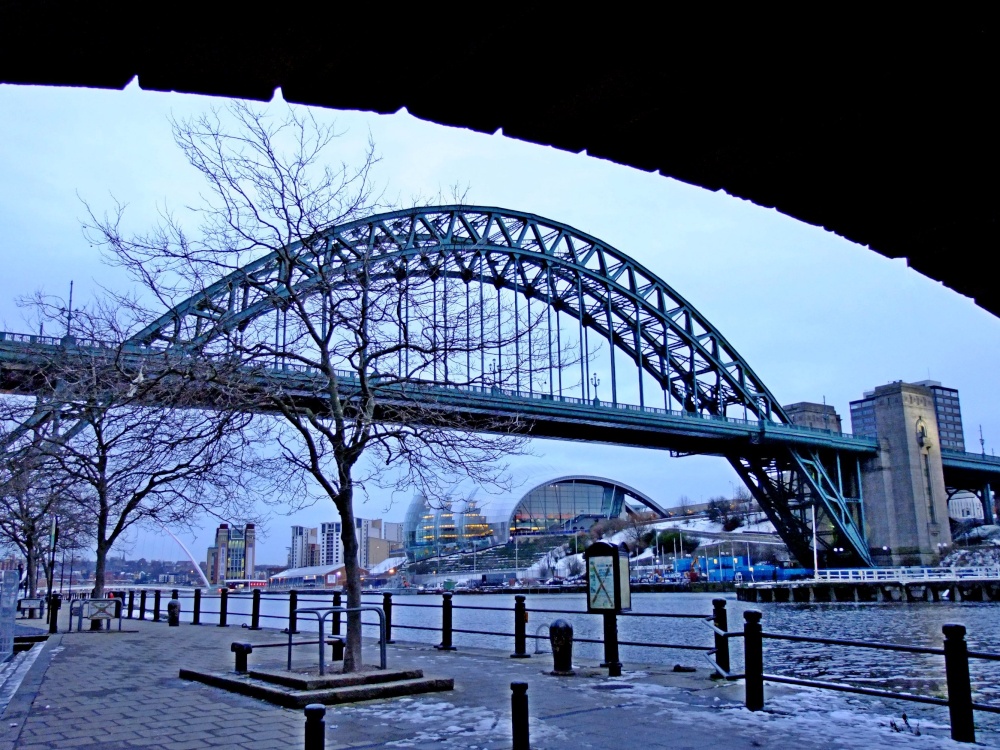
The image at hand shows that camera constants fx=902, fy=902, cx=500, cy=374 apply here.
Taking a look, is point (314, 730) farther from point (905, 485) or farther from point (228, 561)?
point (228, 561)

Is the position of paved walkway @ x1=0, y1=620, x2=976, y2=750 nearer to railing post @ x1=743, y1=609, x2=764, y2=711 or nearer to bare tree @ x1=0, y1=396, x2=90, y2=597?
railing post @ x1=743, y1=609, x2=764, y2=711

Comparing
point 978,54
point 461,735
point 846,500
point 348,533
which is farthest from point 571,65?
point 846,500

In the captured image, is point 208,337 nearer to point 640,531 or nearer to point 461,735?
point 461,735

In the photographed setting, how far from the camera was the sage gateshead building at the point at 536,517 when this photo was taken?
134m

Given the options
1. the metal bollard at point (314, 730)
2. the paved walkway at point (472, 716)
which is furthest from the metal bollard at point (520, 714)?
the metal bollard at point (314, 730)

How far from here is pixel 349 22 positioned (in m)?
2.72

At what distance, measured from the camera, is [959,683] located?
7.57m

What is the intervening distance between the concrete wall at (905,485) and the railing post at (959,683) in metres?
67.3

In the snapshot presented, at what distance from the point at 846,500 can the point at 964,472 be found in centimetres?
2273

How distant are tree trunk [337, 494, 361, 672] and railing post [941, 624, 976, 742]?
20.9ft

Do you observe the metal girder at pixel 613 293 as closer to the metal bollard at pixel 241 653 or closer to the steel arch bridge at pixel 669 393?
the steel arch bridge at pixel 669 393

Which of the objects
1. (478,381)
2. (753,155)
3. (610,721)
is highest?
(478,381)

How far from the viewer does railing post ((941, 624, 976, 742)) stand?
7504mm

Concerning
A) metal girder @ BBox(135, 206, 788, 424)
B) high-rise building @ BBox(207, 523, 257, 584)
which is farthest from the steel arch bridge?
high-rise building @ BBox(207, 523, 257, 584)
